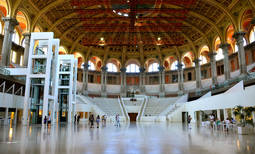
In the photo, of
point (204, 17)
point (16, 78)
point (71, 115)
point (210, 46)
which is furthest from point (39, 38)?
point (210, 46)

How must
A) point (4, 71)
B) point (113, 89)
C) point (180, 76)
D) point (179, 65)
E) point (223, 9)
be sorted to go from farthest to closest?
point (113, 89)
point (179, 65)
point (180, 76)
point (223, 9)
point (4, 71)

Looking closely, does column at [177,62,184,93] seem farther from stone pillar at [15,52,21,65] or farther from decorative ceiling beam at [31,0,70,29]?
stone pillar at [15,52,21,65]

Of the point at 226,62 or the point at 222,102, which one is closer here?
the point at 222,102

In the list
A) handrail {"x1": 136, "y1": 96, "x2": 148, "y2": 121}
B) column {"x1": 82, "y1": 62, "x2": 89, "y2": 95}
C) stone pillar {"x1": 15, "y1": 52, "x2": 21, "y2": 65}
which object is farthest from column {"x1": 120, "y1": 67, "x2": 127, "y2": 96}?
stone pillar {"x1": 15, "y1": 52, "x2": 21, "y2": 65}

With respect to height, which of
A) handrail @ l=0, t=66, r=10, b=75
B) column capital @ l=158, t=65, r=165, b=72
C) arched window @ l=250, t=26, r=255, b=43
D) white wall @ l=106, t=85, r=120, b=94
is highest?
arched window @ l=250, t=26, r=255, b=43

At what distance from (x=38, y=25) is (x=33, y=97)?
17.2 metres

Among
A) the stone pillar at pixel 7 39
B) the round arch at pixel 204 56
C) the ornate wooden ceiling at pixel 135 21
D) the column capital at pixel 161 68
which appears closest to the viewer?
the stone pillar at pixel 7 39

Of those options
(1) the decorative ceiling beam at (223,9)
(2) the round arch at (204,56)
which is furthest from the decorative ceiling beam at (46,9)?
(2) the round arch at (204,56)

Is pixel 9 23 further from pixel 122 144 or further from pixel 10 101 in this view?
pixel 122 144

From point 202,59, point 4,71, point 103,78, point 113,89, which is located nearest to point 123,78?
point 113,89

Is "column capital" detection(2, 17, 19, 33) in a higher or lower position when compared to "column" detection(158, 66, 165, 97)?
higher

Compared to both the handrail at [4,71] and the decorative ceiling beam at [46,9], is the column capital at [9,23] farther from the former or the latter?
the handrail at [4,71]

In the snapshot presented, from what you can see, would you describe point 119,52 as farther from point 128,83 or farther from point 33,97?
point 33,97

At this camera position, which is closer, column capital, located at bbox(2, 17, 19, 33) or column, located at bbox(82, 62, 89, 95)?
column capital, located at bbox(2, 17, 19, 33)
